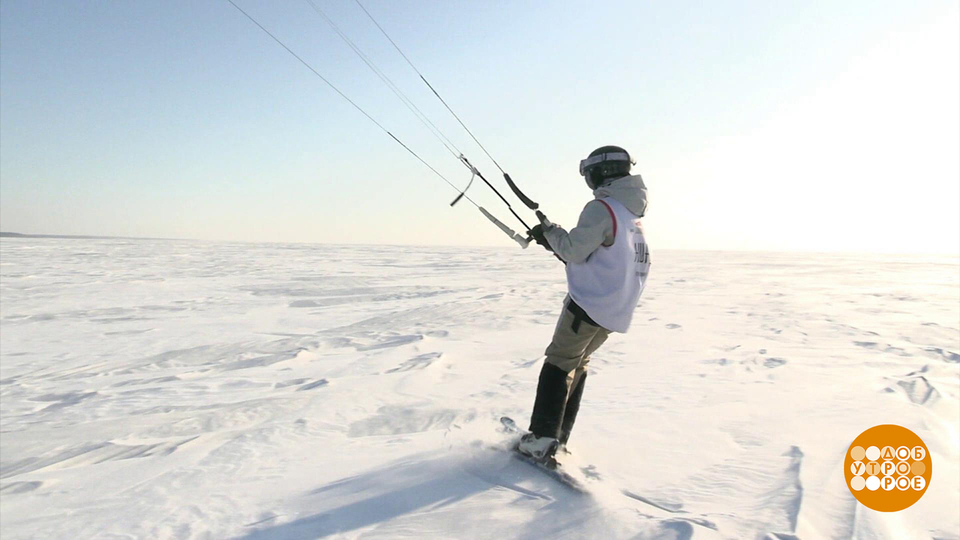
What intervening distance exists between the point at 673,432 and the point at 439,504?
1.63 metres

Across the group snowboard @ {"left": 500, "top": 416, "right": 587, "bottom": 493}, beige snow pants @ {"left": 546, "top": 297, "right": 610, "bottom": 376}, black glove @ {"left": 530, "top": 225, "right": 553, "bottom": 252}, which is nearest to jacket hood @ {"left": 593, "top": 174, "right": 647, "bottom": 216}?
black glove @ {"left": 530, "top": 225, "right": 553, "bottom": 252}

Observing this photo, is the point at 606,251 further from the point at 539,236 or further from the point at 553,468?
the point at 553,468

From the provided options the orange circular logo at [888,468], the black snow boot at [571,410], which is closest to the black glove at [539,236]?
the black snow boot at [571,410]

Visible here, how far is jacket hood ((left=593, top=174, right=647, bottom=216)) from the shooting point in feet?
7.57

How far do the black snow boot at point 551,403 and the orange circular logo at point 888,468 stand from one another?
1.32 meters

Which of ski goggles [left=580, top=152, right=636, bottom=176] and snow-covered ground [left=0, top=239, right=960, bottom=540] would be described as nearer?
snow-covered ground [left=0, top=239, right=960, bottom=540]

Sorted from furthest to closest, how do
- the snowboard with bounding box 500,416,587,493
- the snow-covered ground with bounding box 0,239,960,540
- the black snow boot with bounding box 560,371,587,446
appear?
the black snow boot with bounding box 560,371,587,446 < the snowboard with bounding box 500,416,587,493 < the snow-covered ground with bounding box 0,239,960,540

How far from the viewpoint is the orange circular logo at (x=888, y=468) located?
221cm

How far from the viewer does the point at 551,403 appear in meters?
2.40

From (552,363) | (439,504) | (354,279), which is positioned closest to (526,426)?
(552,363)

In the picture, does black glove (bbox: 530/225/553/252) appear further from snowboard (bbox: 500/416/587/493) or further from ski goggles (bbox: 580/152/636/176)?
snowboard (bbox: 500/416/587/493)

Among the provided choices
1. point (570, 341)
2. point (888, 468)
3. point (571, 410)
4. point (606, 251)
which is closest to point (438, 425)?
point (571, 410)

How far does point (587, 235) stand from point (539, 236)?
11.3 inches

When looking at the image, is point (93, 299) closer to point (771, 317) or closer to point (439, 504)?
point (439, 504)
